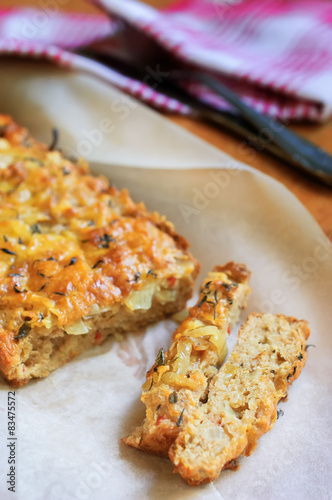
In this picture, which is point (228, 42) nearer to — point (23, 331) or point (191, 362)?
point (191, 362)

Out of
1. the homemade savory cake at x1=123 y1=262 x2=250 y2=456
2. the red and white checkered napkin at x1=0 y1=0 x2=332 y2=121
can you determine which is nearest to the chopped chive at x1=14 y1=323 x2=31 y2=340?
the homemade savory cake at x1=123 y1=262 x2=250 y2=456

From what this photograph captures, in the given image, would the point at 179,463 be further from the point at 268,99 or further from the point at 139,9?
the point at 139,9

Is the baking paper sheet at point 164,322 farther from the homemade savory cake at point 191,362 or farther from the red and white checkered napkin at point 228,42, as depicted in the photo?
the red and white checkered napkin at point 228,42

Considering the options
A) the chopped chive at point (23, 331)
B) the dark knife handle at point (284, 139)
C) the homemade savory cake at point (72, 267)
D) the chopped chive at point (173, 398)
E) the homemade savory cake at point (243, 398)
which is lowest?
the chopped chive at point (23, 331)

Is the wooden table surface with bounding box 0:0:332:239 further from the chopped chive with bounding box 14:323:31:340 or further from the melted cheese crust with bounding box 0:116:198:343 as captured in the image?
the chopped chive with bounding box 14:323:31:340

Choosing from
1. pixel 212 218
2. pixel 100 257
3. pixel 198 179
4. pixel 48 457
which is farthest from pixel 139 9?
pixel 48 457

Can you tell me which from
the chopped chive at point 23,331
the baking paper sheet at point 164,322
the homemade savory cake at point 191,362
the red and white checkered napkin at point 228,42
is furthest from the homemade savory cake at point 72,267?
the red and white checkered napkin at point 228,42

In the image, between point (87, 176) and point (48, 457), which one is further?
point (87, 176)
